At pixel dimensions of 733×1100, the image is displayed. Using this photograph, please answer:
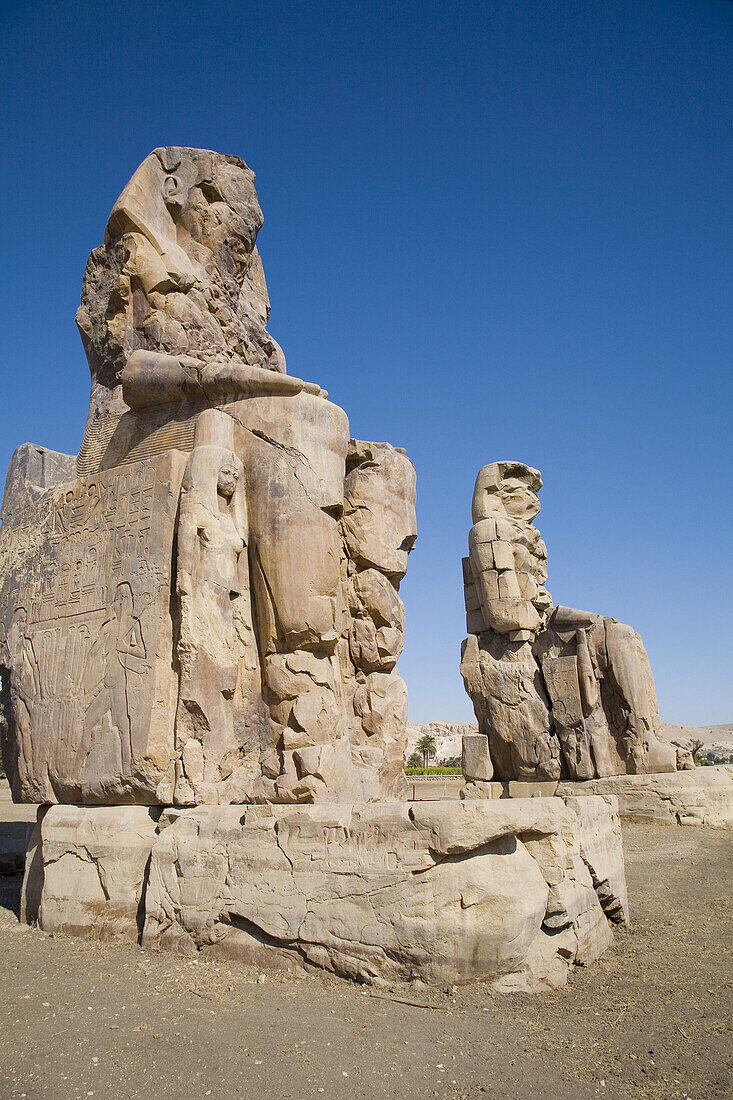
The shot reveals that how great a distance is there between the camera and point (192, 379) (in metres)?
5.24

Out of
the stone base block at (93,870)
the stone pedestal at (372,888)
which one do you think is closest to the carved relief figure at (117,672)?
the stone base block at (93,870)

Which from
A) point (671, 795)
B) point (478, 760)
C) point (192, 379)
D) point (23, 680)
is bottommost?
point (671, 795)

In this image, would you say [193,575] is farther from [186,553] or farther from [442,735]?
[442,735]

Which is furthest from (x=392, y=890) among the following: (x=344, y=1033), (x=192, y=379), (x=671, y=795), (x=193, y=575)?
(x=671, y=795)

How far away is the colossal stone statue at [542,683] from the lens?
9539 mm

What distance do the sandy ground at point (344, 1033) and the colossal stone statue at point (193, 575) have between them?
3.56ft

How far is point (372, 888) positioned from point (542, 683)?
673cm

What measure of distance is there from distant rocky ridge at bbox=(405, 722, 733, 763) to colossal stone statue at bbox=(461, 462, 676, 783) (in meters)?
0.84

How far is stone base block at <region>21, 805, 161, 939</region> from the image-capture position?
13.9 ft

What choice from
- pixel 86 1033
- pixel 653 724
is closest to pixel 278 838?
pixel 86 1033

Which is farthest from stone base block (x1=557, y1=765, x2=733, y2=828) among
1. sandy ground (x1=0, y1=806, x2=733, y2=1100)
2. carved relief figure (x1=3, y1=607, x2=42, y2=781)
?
carved relief figure (x1=3, y1=607, x2=42, y2=781)

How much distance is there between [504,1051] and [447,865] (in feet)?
2.51

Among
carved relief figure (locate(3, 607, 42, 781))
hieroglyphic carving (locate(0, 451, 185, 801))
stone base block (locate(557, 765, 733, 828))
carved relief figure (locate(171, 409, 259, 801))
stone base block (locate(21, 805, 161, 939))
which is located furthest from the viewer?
stone base block (locate(557, 765, 733, 828))

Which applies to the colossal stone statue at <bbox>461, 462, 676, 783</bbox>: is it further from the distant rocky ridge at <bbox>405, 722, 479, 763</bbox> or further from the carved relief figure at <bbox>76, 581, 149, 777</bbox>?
the distant rocky ridge at <bbox>405, 722, 479, 763</bbox>
